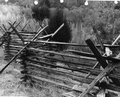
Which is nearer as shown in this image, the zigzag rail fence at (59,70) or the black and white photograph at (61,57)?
the black and white photograph at (61,57)

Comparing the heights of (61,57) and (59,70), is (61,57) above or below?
below

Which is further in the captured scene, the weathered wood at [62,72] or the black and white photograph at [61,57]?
A: the weathered wood at [62,72]

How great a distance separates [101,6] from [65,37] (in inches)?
213

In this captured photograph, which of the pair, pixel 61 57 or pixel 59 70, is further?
pixel 61 57

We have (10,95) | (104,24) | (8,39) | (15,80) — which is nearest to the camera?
(10,95)

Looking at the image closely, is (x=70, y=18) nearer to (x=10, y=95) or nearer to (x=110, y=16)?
(x=110, y=16)

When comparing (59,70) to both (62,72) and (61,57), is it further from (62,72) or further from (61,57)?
(61,57)

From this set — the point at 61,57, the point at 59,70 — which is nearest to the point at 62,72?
the point at 59,70

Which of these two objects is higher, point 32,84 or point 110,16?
point 110,16

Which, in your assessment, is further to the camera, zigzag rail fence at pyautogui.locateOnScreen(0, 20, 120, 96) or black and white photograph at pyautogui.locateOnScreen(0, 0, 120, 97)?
zigzag rail fence at pyautogui.locateOnScreen(0, 20, 120, 96)

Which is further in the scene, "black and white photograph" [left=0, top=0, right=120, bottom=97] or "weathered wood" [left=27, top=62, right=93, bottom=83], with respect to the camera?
"weathered wood" [left=27, top=62, right=93, bottom=83]

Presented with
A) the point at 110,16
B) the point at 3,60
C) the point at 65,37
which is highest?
the point at 110,16

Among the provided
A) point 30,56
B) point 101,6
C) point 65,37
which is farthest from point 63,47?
point 101,6

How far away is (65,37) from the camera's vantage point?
866 cm
